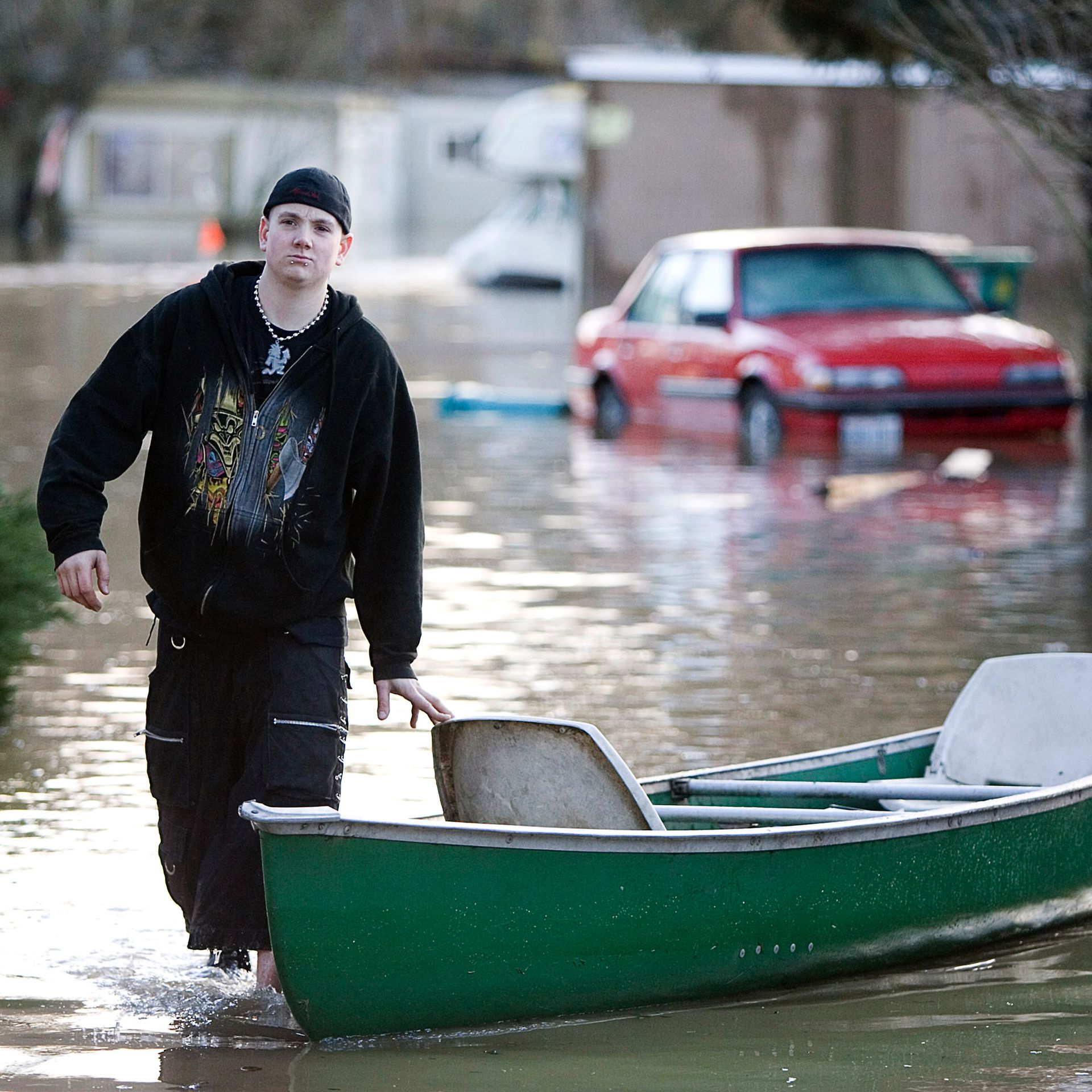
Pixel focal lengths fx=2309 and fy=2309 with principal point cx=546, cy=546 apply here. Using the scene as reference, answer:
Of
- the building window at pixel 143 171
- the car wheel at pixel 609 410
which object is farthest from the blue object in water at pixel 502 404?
the building window at pixel 143 171

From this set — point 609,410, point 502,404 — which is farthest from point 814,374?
point 502,404

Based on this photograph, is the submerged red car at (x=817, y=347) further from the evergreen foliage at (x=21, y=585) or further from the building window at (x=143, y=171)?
the building window at (x=143, y=171)

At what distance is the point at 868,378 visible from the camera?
1513 centimetres

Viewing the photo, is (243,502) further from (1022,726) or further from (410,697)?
(1022,726)

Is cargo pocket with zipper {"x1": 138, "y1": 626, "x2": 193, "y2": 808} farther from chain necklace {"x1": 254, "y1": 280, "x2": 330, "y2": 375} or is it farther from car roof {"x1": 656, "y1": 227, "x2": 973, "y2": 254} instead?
car roof {"x1": 656, "y1": 227, "x2": 973, "y2": 254}

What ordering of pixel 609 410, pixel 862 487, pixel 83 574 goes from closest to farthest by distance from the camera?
pixel 83 574
pixel 862 487
pixel 609 410

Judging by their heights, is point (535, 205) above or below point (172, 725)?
above

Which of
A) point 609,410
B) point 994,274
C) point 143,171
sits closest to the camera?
point 609,410

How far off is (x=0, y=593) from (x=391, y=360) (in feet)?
9.36

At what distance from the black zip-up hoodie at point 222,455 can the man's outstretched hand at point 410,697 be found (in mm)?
259

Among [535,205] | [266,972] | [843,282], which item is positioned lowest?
[266,972]

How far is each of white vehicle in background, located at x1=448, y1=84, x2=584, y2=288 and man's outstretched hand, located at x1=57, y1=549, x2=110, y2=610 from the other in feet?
106

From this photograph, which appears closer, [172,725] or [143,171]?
[172,725]

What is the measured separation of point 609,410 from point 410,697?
1279cm
